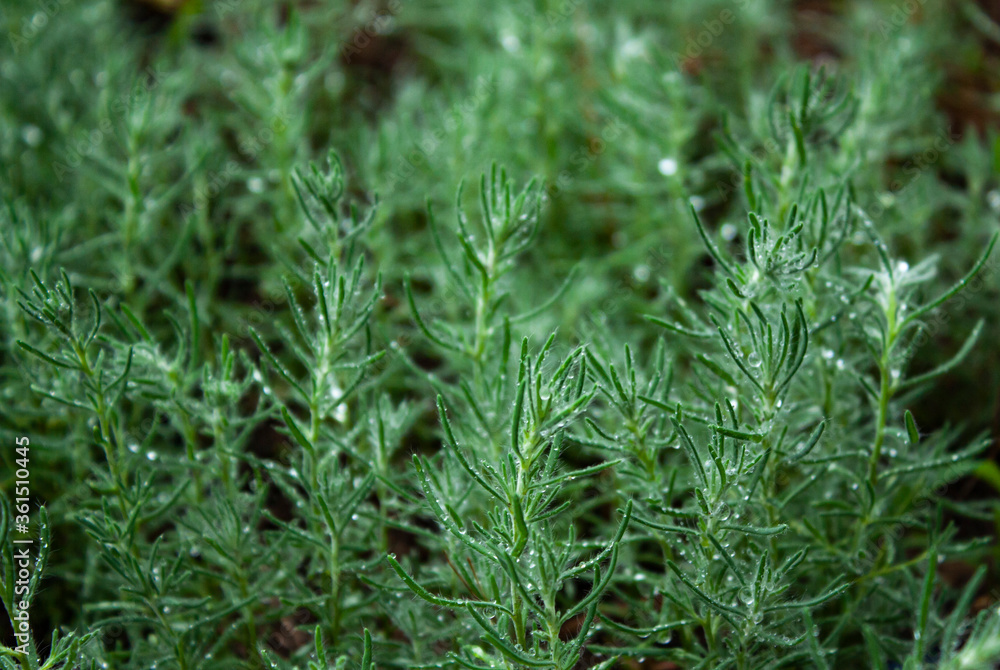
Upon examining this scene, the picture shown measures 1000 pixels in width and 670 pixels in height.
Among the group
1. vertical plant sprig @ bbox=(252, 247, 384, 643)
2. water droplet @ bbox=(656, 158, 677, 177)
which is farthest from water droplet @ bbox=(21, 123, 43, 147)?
water droplet @ bbox=(656, 158, 677, 177)

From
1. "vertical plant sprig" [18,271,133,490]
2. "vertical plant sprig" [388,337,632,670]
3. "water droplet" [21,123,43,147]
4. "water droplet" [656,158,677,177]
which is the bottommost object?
"vertical plant sprig" [388,337,632,670]

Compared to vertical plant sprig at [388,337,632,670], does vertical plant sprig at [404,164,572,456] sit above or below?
above

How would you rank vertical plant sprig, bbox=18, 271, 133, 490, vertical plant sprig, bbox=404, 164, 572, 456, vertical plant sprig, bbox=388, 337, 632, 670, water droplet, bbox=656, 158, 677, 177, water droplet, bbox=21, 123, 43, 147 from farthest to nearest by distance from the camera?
water droplet, bbox=21, 123, 43, 147, water droplet, bbox=656, 158, 677, 177, vertical plant sprig, bbox=404, 164, 572, 456, vertical plant sprig, bbox=18, 271, 133, 490, vertical plant sprig, bbox=388, 337, 632, 670

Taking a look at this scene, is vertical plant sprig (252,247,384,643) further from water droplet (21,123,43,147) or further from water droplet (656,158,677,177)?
water droplet (21,123,43,147)

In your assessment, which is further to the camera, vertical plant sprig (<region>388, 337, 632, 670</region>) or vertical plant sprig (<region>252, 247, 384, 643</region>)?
vertical plant sprig (<region>252, 247, 384, 643</region>)

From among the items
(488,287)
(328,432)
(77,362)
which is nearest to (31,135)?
(77,362)

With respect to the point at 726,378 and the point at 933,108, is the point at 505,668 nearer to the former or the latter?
the point at 726,378

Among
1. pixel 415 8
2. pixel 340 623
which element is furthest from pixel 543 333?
pixel 415 8

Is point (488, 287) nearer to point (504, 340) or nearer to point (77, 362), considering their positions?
point (504, 340)

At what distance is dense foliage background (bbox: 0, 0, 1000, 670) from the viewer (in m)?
1.64

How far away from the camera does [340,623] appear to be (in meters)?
1.86

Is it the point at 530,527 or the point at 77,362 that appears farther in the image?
the point at 77,362

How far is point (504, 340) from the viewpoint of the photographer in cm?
172

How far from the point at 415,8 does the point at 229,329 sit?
1.85 metres
